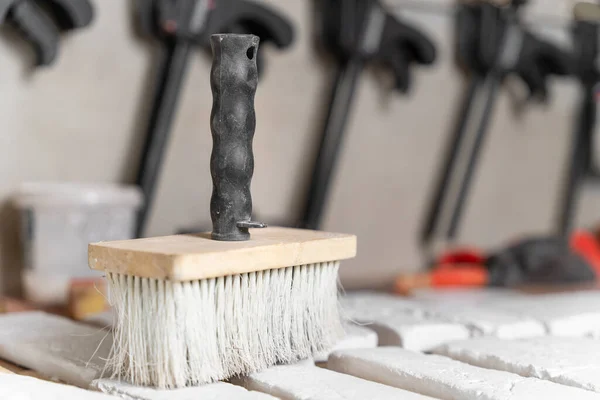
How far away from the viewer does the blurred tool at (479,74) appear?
2027mm

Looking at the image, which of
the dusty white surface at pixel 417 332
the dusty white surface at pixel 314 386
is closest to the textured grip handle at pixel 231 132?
the dusty white surface at pixel 314 386

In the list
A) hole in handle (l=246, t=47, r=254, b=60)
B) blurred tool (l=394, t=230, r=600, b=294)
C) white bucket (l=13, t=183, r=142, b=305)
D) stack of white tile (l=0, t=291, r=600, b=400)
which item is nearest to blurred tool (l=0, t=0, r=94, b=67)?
white bucket (l=13, t=183, r=142, b=305)

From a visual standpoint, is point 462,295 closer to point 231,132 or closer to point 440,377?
point 440,377

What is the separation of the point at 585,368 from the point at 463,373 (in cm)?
14

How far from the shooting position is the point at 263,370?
86cm

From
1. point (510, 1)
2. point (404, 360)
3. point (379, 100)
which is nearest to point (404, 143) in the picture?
point (379, 100)

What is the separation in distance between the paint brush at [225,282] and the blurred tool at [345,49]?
847 millimetres

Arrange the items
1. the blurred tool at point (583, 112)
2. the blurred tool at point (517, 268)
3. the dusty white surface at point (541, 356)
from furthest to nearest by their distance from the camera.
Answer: the blurred tool at point (583, 112)
the blurred tool at point (517, 268)
the dusty white surface at point (541, 356)

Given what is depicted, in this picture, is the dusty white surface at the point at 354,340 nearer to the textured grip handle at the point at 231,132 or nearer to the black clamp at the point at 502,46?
the textured grip handle at the point at 231,132

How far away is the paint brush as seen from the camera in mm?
770

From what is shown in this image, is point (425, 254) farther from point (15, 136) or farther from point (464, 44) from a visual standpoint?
point (15, 136)

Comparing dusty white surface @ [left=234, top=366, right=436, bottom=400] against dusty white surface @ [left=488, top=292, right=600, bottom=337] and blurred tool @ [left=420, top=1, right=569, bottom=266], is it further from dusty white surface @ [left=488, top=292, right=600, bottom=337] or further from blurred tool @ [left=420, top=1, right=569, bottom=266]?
blurred tool @ [left=420, top=1, right=569, bottom=266]

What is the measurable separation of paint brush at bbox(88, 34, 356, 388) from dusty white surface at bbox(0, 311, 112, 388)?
1.8 inches

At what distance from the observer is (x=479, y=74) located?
2094 mm
